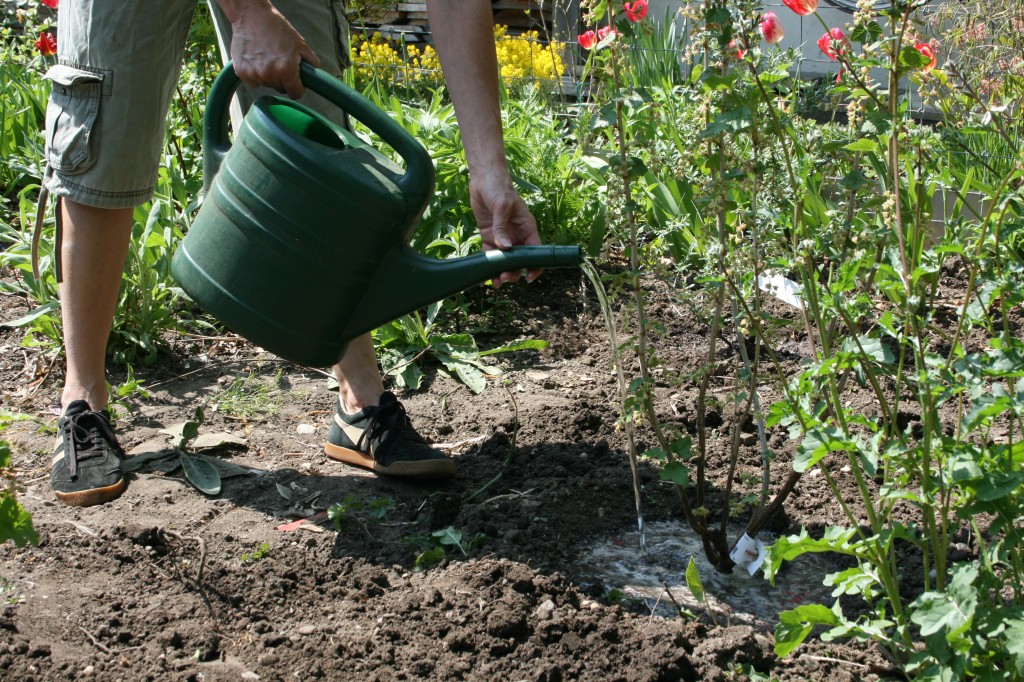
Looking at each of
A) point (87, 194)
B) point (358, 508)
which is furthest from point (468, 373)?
point (87, 194)

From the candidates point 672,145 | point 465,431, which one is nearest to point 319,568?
point 465,431

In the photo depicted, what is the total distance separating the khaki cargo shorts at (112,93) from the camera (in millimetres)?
2053

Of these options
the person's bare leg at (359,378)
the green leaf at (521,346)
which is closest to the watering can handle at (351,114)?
the person's bare leg at (359,378)

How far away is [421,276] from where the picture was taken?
174 centimetres

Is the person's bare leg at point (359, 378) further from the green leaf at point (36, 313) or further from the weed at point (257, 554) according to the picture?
the green leaf at point (36, 313)

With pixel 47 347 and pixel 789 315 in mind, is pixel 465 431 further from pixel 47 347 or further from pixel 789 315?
pixel 47 347

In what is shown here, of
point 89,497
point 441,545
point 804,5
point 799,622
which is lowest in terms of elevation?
point 89,497

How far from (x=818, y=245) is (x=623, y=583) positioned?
30.8 inches

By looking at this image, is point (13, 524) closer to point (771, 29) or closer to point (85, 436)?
point (85, 436)

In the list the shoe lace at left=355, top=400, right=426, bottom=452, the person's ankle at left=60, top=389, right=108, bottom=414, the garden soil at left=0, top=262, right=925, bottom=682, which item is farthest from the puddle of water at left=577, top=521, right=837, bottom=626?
the person's ankle at left=60, top=389, right=108, bottom=414

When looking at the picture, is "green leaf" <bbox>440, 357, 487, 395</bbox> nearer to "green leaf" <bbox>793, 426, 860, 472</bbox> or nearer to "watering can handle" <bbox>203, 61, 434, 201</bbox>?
"watering can handle" <bbox>203, 61, 434, 201</bbox>

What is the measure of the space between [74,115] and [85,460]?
74cm

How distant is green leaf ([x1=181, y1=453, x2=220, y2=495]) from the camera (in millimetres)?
2203

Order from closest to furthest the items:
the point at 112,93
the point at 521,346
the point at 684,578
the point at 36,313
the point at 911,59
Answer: the point at 911,59, the point at 684,578, the point at 112,93, the point at 521,346, the point at 36,313
